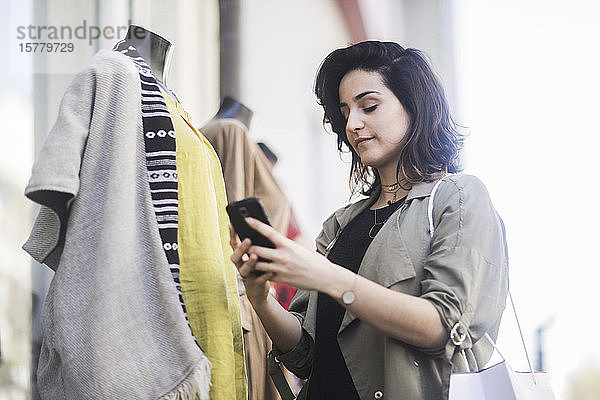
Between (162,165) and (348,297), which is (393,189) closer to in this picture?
(348,297)

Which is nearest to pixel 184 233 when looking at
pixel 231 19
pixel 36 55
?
pixel 36 55

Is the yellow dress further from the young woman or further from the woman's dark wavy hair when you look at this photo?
the woman's dark wavy hair

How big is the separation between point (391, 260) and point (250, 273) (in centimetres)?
27

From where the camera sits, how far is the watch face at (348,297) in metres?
1.22

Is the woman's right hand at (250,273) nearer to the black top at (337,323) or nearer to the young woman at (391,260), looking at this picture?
the young woman at (391,260)

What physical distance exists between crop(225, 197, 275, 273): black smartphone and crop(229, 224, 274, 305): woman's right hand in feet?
0.05

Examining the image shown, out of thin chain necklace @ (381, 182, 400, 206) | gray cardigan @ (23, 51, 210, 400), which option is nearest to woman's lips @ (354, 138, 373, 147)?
thin chain necklace @ (381, 182, 400, 206)

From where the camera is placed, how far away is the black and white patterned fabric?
1.25 m

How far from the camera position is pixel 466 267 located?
1.28 metres

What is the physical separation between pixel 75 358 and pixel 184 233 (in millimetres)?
279

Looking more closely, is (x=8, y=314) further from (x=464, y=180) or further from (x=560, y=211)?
(x=560, y=211)

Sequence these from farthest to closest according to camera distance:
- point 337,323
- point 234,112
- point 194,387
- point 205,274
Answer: point 234,112, point 337,323, point 205,274, point 194,387

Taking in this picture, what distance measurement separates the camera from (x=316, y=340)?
1.50 m

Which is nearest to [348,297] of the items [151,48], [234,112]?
[151,48]
